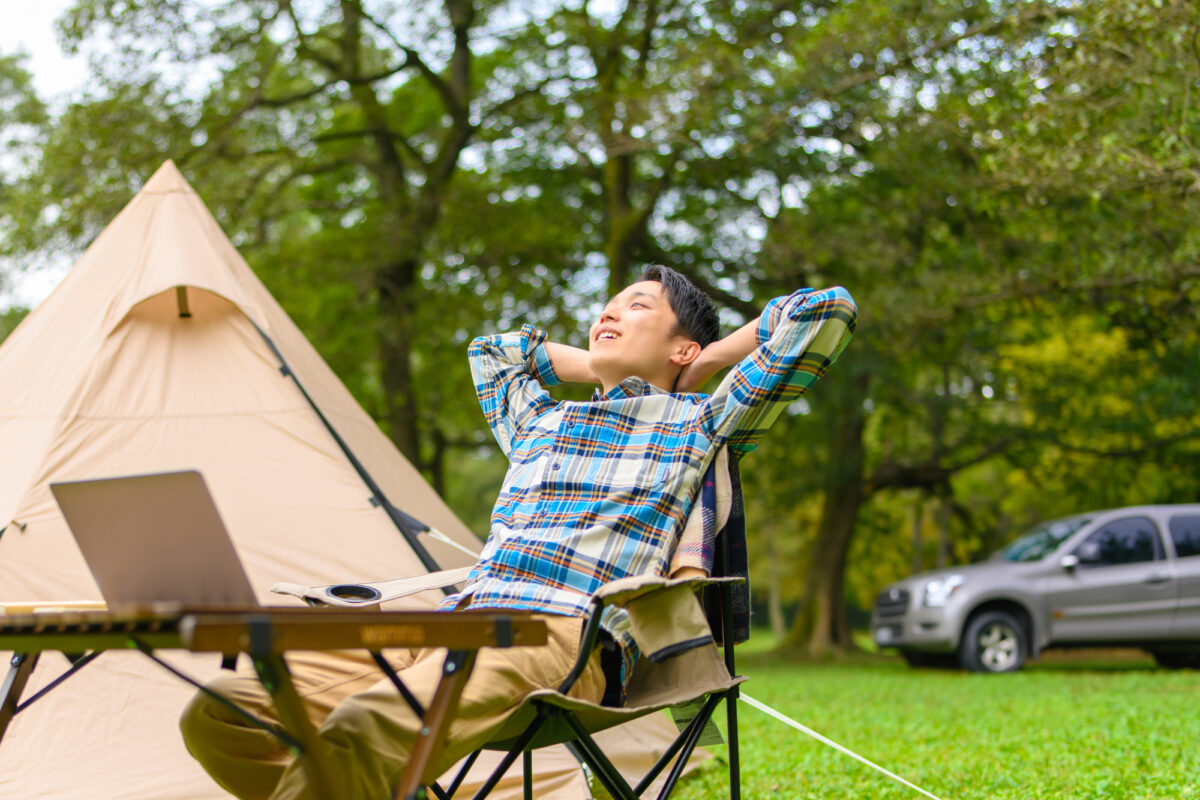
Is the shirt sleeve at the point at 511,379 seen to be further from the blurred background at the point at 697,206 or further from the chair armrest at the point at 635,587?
the blurred background at the point at 697,206

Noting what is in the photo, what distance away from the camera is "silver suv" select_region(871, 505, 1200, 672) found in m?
8.26

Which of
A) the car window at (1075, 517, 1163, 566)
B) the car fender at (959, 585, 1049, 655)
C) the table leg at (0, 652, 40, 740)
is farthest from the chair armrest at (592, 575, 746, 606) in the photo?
the car window at (1075, 517, 1163, 566)

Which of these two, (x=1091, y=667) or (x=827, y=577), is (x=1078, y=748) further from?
(x=827, y=577)

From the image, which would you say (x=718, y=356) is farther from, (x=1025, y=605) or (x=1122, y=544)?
(x=1122, y=544)

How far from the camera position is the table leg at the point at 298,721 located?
1.30 m

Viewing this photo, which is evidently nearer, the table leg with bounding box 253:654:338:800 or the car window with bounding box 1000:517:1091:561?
the table leg with bounding box 253:654:338:800

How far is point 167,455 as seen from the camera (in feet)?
11.5

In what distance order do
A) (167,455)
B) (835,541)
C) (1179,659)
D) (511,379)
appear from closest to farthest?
(511,379), (167,455), (1179,659), (835,541)

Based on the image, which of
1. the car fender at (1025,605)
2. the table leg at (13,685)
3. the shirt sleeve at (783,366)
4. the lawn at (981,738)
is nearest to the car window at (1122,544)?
the car fender at (1025,605)

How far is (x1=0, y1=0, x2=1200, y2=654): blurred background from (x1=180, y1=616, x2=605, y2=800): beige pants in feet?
15.9

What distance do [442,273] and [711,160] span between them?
313 cm

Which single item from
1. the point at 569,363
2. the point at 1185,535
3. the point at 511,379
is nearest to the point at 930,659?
the point at 1185,535

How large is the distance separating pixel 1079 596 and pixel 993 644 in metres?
0.73

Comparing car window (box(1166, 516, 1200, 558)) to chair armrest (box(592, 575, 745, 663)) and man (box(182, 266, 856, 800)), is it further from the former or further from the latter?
chair armrest (box(592, 575, 745, 663))
